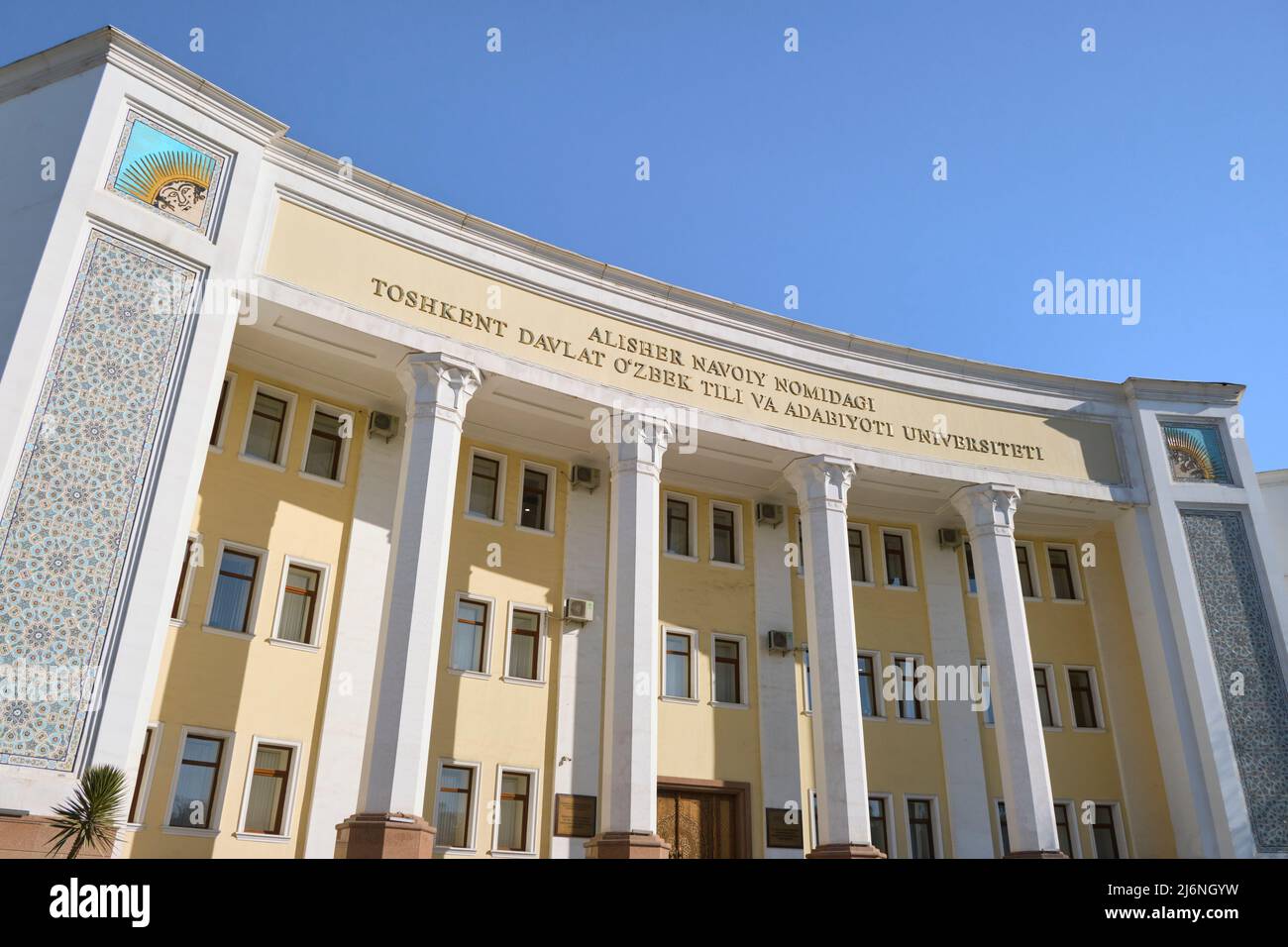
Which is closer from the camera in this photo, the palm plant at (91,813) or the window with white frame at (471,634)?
the palm plant at (91,813)

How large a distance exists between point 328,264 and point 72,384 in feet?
14.3

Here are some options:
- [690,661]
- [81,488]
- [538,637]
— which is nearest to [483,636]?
[538,637]

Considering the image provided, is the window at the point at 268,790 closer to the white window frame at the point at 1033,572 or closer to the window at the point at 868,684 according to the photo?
the window at the point at 868,684

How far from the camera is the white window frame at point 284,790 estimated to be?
1416cm

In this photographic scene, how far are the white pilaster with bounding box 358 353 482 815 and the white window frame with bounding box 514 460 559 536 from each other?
3.26 meters

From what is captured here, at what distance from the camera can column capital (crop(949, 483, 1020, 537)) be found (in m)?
19.8

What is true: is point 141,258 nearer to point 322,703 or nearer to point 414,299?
point 414,299

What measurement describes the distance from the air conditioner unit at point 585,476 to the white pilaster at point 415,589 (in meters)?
3.73

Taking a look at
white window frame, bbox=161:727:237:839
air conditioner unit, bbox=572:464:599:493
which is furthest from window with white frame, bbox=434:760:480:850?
air conditioner unit, bbox=572:464:599:493

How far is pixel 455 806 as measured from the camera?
16.1 meters

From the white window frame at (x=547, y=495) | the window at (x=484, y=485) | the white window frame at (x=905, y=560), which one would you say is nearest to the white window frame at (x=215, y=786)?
the window at (x=484, y=485)

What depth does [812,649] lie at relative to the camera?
17.6 metres

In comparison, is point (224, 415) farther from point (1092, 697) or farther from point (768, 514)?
point (1092, 697)
